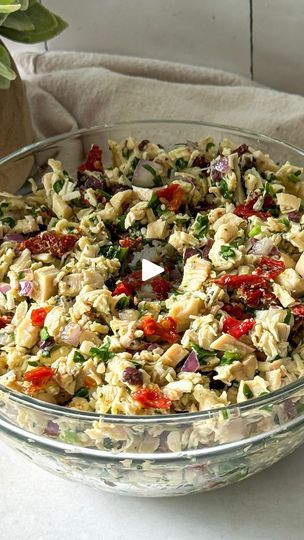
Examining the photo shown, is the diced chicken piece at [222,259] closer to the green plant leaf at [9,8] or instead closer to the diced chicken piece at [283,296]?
the diced chicken piece at [283,296]

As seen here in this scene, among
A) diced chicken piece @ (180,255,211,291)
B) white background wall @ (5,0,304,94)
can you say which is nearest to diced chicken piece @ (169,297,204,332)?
diced chicken piece @ (180,255,211,291)

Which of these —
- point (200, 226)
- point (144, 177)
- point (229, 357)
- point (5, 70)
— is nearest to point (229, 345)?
point (229, 357)

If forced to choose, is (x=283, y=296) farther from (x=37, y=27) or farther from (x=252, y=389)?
(x=37, y=27)

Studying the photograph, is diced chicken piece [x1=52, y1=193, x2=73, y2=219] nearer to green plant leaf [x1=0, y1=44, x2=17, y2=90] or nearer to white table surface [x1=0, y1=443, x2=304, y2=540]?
green plant leaf [x1=0, y1=44, x2=17, y2=90]

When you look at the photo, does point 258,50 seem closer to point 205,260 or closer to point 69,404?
point 205,260

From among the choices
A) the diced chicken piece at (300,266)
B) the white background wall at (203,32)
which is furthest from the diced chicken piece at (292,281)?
the white background wall at (203,32)

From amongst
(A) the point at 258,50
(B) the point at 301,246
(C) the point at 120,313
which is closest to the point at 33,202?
(C) the point at 120,313

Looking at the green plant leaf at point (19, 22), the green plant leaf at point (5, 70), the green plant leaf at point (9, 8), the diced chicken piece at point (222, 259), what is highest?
the green plant leaf at point (9, 8)
